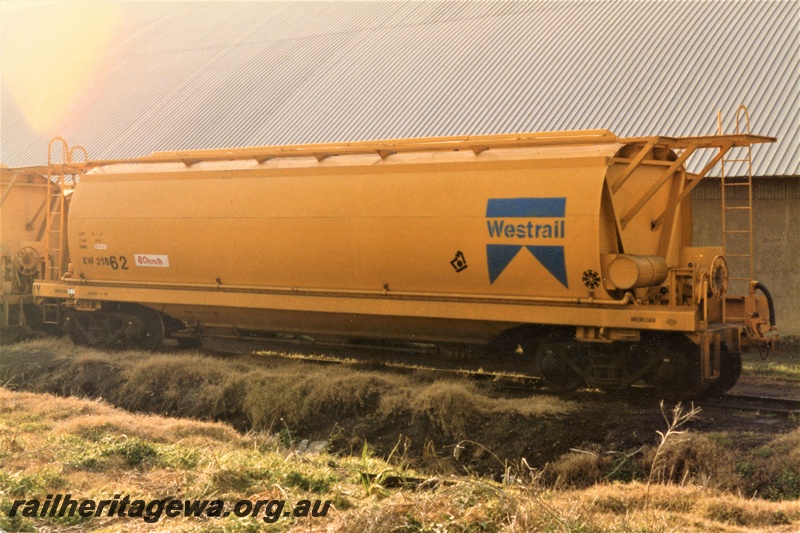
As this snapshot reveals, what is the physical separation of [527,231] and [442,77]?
46.8ft

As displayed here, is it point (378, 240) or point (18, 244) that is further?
point (18, 244)

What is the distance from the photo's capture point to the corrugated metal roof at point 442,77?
20578mm

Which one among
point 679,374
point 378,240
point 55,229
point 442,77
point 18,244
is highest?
point 442,77

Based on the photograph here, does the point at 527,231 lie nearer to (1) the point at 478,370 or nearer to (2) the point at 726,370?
(1) the point at 478,370

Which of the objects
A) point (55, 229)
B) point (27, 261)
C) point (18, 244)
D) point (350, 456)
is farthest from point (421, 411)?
point (18, 244)

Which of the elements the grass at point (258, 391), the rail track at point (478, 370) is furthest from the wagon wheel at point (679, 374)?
the grass at point (258, 391)

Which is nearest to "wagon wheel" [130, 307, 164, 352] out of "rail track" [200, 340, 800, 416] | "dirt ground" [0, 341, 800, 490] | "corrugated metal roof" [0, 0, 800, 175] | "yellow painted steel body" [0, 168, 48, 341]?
"dirt ground" [0, 341, 800, 490]

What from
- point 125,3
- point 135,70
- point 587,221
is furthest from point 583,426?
point 125,3

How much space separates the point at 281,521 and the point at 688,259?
8.40m

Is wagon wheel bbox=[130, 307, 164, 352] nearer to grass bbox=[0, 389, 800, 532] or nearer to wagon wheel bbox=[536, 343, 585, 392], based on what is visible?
grass bbox=[0, 389, 800, 532]

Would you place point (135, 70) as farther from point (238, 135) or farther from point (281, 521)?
point (281, 521)

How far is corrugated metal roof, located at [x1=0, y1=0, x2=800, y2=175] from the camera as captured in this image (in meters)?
20.6

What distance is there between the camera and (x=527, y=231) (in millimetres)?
11742

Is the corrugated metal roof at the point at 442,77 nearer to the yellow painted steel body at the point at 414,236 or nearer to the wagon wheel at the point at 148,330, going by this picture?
the yellow painted steel body at the point at 414,236
